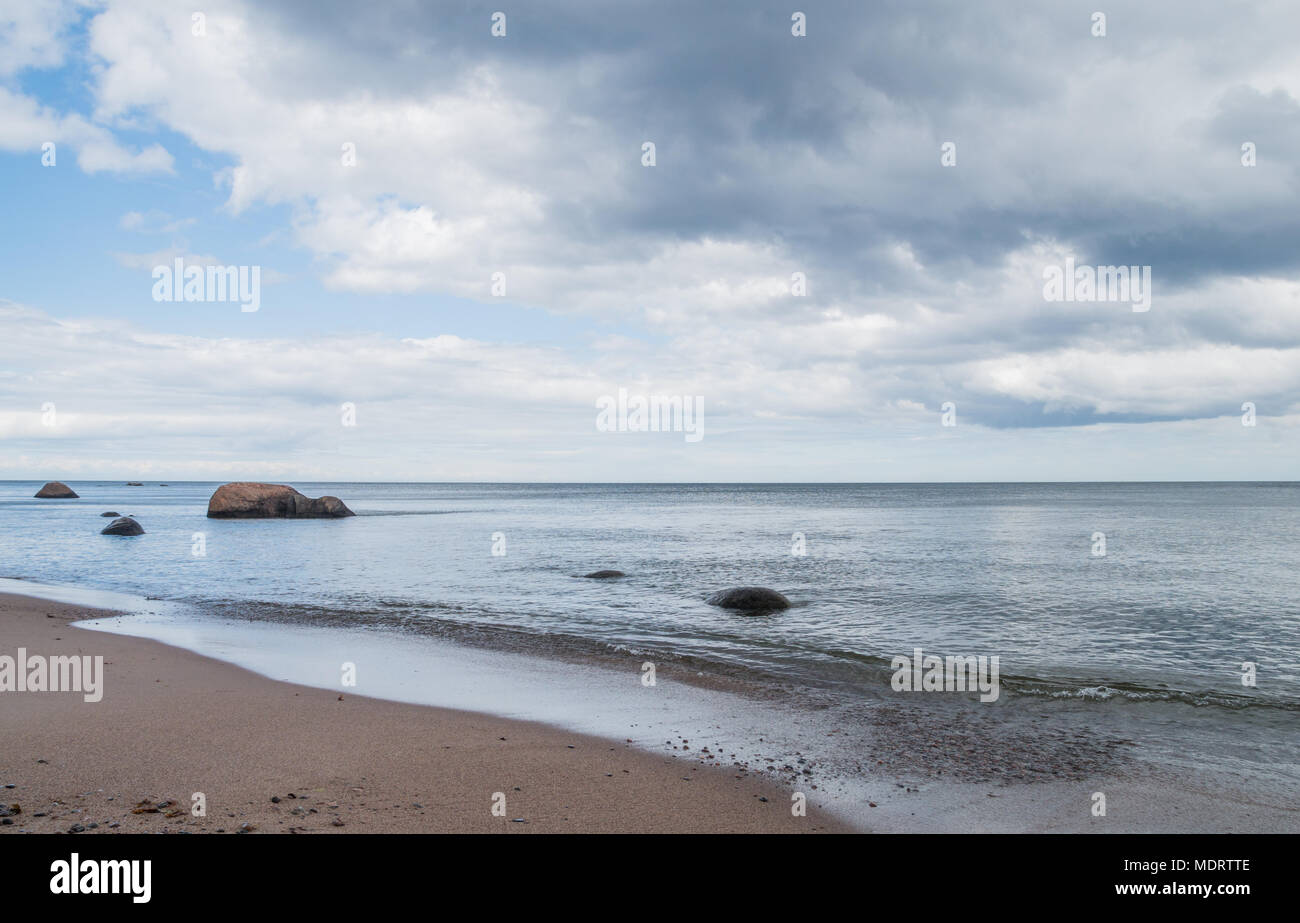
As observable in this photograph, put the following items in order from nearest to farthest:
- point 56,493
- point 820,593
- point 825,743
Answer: point 825,743
point 820,593
point 56,493

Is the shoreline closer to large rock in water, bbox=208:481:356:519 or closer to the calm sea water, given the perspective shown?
the calm sea water

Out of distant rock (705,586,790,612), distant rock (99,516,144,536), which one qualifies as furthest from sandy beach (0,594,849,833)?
distant rock (99,516,144,536)

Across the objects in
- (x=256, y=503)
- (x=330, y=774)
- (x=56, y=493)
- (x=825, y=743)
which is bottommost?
(x=825, y=743)

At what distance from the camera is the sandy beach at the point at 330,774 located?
6289mm

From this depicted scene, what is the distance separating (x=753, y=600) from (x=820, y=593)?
13.1 feet

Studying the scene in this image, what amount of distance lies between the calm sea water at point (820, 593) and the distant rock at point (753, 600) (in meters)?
0.68

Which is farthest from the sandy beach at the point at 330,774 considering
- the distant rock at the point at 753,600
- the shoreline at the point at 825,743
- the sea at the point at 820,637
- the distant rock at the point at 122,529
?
the distant rock at the point at 122,529

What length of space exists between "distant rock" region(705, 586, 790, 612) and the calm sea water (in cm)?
68

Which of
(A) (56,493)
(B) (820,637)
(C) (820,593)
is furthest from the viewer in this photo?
(A) (56,493)

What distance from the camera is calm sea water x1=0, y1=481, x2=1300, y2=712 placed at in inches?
560

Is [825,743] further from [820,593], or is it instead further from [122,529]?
[122,529]

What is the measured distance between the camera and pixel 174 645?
1504 centimetres

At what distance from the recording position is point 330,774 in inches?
292

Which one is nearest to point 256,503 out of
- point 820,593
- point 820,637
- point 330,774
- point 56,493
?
point 820,593
